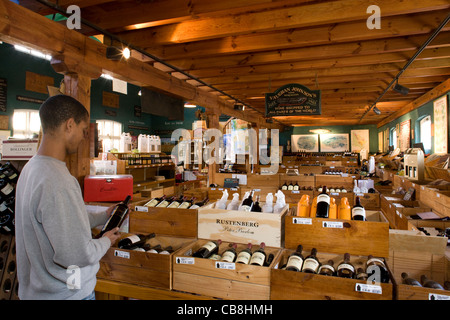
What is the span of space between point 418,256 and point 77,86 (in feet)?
12.1

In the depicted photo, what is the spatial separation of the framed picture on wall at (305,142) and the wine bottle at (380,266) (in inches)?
627

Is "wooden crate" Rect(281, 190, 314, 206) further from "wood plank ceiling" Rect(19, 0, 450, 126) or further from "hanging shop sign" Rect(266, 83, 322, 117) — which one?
"wood plank ceiling" Rect(19, 0, 450, 126)

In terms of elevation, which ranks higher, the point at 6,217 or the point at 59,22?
the point at 59,22

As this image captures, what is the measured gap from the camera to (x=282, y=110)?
5.81 meters

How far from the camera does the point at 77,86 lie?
10.6 ft

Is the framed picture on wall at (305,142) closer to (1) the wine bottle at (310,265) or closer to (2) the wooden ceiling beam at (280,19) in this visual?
(2) the wooden ceiling beam at (280,19)

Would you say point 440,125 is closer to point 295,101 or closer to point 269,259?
point 295,101

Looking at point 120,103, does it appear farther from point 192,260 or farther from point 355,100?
point 192,260

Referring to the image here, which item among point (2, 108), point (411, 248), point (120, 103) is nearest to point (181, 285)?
point (411, 248)

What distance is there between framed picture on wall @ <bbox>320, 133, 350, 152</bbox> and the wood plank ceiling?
11.4 metres

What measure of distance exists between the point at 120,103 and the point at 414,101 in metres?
12.2

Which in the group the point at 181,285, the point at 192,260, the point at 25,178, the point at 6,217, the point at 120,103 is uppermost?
the point at 120,103

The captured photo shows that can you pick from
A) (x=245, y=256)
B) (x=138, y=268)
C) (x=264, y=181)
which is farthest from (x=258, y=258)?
(x=264, y=181)
